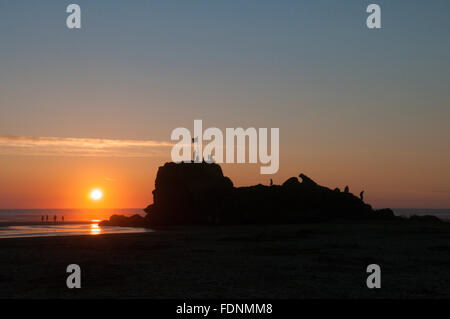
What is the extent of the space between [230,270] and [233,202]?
65.1 meters

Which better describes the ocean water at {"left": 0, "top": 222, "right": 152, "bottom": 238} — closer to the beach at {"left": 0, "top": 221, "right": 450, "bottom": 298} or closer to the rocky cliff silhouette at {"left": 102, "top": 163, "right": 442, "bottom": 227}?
the rocky cliff silhouette at {"left": 102, "top": 163, "right": 442, "bottom": 227}

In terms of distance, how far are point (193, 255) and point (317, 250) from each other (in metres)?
9.06

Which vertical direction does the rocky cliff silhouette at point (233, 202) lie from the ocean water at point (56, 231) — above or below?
above

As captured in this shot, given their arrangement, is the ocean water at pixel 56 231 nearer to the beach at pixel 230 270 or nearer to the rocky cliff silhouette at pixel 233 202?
the rocky cliff silhouette at pixel 233 202

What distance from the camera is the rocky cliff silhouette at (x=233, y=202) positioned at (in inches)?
3435

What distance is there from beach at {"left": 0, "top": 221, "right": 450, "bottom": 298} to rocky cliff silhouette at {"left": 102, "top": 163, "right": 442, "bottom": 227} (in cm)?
4870

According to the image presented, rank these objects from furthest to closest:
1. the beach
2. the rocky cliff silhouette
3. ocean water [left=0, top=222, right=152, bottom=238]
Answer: the rocky cliff silhouette < ocean water [left=0, top=222, right=152, bottom=238] < the beach

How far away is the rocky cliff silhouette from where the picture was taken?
3435 inches

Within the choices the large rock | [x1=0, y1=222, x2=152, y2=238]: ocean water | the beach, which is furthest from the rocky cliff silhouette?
the beach

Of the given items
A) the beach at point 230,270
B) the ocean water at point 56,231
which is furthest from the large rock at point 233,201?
the beach at point 230,270

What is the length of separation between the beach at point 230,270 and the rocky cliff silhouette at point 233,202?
48.7 metres

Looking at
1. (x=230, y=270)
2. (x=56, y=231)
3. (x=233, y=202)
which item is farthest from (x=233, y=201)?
(x=230, y=270)
